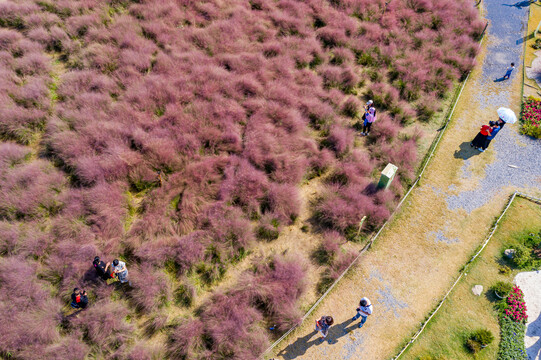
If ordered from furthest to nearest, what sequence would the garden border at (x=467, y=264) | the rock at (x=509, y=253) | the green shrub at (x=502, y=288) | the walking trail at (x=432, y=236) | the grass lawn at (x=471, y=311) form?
the rock at (x=509, y=253) → the green shrub at (x=502, y=288) → the walking trail at (x=432, y=236) → the garden border at (x=467, y=264) → the grass lawn at (x=471, y=311)

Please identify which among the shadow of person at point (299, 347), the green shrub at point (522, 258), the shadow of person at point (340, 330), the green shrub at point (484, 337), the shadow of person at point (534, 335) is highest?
the green shrub at point (522, 258)

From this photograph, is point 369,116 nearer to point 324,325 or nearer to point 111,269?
point 324,325

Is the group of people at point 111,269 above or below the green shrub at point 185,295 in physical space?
above

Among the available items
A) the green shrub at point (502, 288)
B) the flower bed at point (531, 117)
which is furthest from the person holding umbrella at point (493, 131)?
the green shrub at point (502, 288)

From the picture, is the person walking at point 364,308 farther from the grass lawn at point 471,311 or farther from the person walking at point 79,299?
the person walking at point 79,299

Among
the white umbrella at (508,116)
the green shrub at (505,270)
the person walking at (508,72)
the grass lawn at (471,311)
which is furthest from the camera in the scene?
the person walking at (508,72)

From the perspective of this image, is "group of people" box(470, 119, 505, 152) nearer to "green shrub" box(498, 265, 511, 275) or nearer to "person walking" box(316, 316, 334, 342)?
"green shrub" box(498, 265, 511, 275)

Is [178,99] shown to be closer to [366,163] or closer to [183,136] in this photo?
[183,136]

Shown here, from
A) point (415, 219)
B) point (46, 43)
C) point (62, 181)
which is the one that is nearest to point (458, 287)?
point (415, 219)
